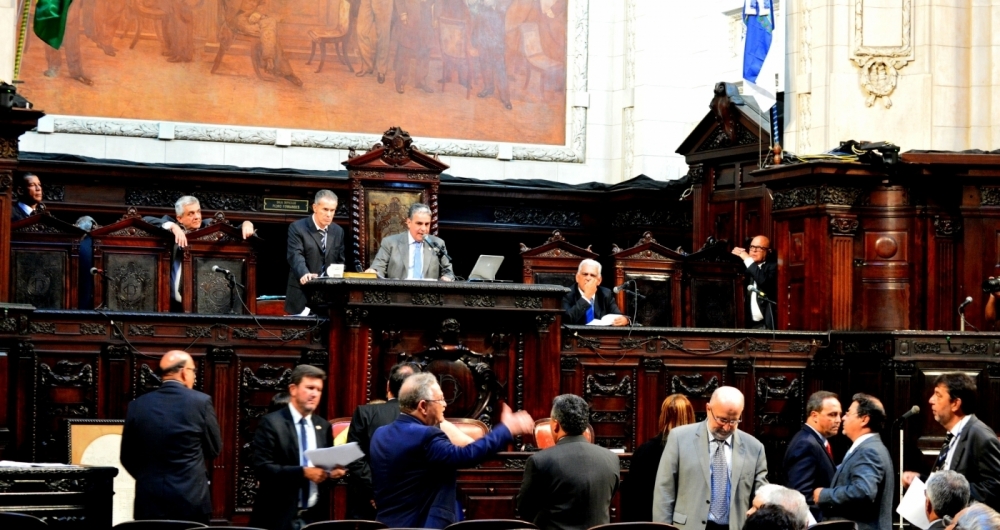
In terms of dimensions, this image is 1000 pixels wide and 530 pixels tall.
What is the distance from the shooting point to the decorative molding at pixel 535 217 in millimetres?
16344

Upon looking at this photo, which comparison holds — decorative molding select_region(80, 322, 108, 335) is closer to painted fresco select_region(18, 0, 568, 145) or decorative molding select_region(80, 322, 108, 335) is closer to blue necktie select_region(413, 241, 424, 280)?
blue necktie select_region(413, 241, 424, 280)

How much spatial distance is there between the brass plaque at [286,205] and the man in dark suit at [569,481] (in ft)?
28.5

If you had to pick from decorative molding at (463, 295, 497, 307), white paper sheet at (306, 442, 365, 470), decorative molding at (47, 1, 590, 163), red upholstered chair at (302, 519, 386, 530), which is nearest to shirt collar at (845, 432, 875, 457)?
white paper sheet at (306, 442, 365, 470)

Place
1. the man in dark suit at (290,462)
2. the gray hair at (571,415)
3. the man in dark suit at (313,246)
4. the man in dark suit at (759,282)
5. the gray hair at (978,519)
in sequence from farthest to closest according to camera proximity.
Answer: the man in dark suit at (759,282), the man in dark suit at (313,246), the man in dark suit at (290,462), the gray hair at (571,415), the gray hair at (978,519)

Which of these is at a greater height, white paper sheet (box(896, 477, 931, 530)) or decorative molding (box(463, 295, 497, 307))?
decorative molding (box(463, 295, 497, 307))

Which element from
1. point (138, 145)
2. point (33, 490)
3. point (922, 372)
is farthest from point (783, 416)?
point (138, 145)

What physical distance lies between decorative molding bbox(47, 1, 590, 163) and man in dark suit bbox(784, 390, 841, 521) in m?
7.00

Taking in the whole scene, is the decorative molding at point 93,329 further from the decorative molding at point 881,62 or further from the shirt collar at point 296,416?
the decorative molding at point 881,62

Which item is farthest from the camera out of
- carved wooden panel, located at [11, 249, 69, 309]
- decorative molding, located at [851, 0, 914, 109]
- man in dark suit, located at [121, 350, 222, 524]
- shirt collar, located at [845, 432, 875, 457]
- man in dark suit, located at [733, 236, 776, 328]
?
decorative molding, located at [851, 0, 914, 109]

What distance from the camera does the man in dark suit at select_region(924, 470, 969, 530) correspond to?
6.41 m

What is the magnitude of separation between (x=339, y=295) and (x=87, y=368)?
5.76 ft

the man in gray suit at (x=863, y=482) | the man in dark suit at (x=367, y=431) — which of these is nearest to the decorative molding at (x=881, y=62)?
the man in gray suit at (x=863, y=482)

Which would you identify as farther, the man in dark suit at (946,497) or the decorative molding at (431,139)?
the decorative molding at (431,139)

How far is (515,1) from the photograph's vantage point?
17.3m
